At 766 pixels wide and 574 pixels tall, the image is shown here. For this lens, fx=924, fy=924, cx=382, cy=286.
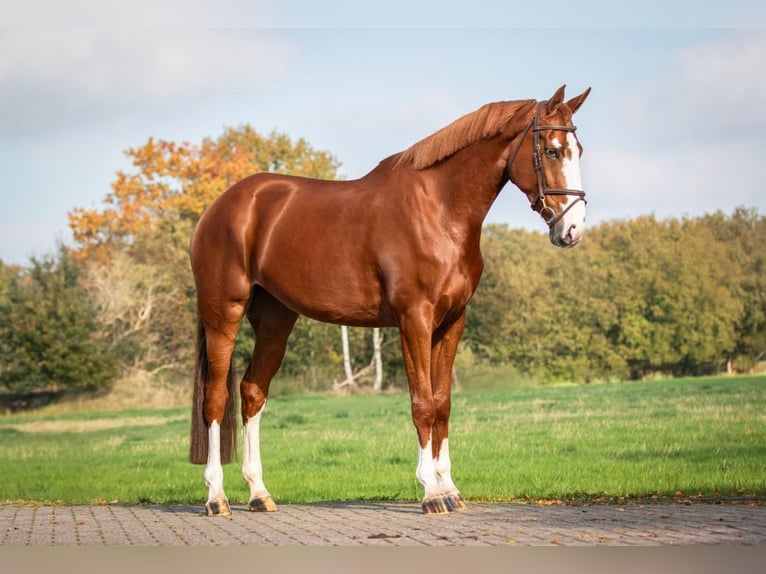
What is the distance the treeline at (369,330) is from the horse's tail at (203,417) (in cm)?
1438

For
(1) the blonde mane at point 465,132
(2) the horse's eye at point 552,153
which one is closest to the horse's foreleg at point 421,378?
(1) the blonde mane at point 465,132

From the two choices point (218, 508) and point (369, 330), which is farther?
point (369, 330)

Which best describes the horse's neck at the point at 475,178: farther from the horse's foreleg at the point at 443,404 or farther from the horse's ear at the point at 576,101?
the horse's foreleg at the point at 443,404

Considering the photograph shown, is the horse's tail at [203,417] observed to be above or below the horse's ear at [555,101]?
below

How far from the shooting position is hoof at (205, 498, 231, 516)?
760cm

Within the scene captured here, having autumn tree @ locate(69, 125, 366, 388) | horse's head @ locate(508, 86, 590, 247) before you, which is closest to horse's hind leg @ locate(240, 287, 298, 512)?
horse's head @ locate(508, 86, 590, 247)

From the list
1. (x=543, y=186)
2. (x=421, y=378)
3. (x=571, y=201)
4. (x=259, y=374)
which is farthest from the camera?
(x=259, y=374)

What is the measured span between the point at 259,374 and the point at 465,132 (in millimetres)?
2743

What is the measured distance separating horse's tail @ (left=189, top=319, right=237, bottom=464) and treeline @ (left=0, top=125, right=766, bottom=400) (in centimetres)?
1438

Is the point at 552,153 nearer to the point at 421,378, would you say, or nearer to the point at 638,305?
the point at 421,378

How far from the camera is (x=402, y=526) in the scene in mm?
6527

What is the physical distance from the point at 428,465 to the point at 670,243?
17006 mm

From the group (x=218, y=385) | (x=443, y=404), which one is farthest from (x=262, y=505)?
(x=443, y=404)

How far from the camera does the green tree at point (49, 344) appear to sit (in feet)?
88.8
